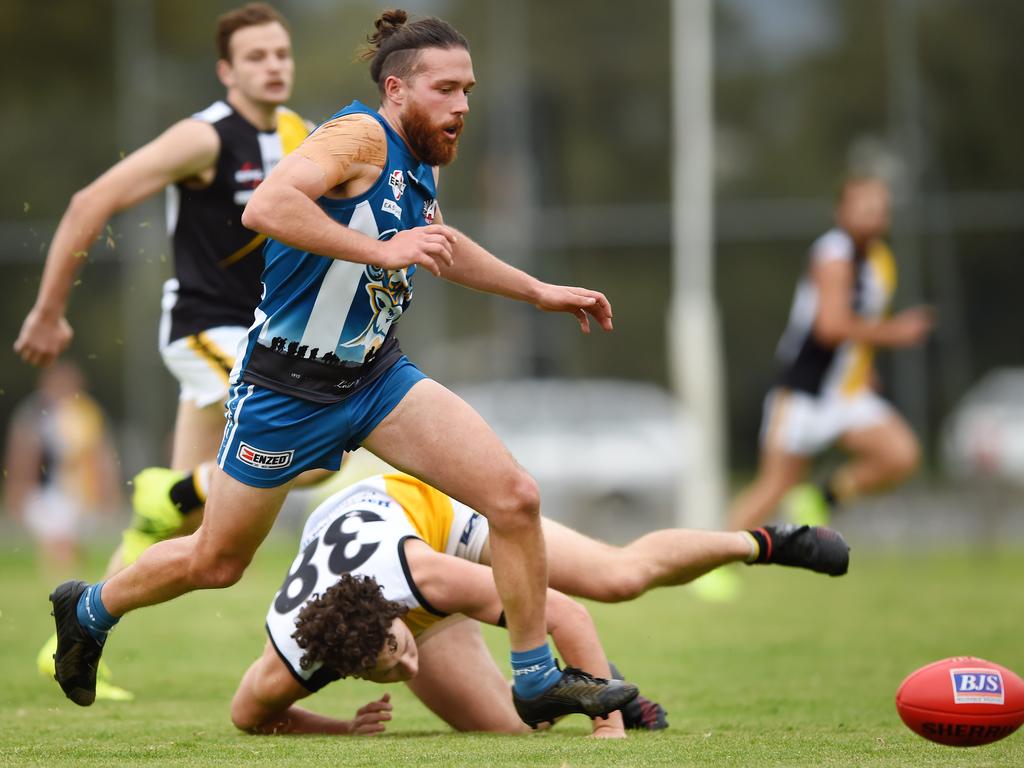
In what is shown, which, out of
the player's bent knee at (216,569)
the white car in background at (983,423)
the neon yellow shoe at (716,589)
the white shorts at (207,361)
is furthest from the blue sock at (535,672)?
the white car in background at (983,423)

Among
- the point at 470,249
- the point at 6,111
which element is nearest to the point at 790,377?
the point at 470,249

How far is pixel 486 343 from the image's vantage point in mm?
19062

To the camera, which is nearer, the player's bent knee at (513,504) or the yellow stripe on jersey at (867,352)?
the player's bent knee at (513,504)

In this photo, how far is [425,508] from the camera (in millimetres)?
5820

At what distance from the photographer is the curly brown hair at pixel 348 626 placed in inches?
192

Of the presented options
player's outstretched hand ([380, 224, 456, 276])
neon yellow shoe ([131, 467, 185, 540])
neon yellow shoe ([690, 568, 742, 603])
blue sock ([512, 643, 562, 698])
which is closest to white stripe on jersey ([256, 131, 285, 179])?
neon yellow shoe ([131, 467, 185, 540])

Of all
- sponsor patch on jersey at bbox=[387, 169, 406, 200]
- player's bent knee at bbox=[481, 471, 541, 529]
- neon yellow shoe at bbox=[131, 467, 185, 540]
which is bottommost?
player's bent knee at bbox=[481, 471, 541, 529]

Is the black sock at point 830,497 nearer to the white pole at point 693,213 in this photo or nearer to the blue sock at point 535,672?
the blue sock at point 535,672

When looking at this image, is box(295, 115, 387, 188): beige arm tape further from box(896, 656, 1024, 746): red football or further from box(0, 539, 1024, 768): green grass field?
box(896, 656, 1024, 746): red football

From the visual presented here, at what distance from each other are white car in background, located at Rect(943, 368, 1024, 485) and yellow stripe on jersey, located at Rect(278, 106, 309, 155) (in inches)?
477

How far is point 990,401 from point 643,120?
18.4 feet

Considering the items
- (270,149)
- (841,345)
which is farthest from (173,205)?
(841,345)

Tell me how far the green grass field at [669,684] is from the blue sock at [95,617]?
0.37m

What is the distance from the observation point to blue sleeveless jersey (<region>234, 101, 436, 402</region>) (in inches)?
196
